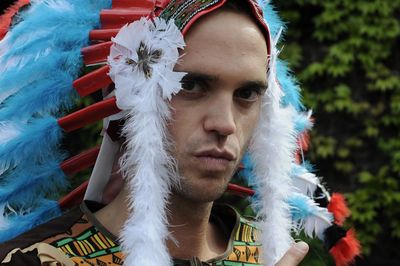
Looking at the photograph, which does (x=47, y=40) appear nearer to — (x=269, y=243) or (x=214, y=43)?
(x=214, y=43)

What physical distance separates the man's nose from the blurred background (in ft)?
7.92

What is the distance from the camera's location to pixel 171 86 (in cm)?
179

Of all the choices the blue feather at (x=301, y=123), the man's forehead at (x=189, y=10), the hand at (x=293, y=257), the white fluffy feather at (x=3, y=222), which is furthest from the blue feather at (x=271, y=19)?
the white fluffy feather at (x=3, y=222)

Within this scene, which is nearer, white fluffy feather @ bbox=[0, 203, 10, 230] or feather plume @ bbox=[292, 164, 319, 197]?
white fluffy feather @ bbox=[0, 203, 10, 230]

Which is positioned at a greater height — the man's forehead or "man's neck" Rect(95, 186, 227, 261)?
the man's forehead

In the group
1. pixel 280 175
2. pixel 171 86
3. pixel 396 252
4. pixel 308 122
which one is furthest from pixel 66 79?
pixel 396 252

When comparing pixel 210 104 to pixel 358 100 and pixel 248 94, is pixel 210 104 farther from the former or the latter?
pixel 358 100

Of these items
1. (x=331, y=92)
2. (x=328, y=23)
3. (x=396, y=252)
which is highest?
(x=328, y=23)

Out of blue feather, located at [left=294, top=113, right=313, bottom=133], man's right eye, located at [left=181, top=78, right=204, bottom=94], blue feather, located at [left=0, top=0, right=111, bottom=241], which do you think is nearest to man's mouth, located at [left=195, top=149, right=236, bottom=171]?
man's right eye, located at [left=181, top=78, right=204, bottom=94]

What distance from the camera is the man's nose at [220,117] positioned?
1798 millimetres

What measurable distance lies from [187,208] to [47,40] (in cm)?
59

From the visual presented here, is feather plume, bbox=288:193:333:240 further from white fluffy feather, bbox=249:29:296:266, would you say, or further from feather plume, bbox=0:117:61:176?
feather plume, bbox=0:117:61:176

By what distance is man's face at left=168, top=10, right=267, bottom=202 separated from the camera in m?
1.82

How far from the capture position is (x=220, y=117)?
5.94 ft
